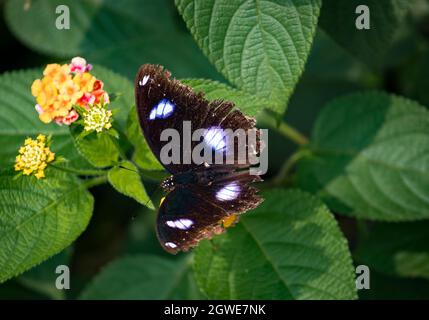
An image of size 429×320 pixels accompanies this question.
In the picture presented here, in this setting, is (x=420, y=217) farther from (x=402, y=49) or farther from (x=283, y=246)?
(x=402, y=49)

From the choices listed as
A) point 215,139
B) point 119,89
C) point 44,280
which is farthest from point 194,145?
point 44,280

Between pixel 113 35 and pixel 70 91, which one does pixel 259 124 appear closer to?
pixel 113 35

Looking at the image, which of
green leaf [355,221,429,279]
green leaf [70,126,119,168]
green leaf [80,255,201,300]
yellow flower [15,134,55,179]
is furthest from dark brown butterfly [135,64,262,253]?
green leaf [355,221,429,279]

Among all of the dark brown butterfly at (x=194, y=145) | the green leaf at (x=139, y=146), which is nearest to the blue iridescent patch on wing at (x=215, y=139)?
the dark brown butterfly at (x=194, y=145)

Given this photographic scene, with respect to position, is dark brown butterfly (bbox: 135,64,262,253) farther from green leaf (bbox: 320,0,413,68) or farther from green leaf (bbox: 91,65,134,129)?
green leaf (bbox: 320,0,413,68)
